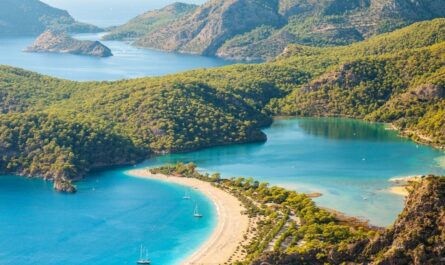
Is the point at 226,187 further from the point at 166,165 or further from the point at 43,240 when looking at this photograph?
the point at 43,240

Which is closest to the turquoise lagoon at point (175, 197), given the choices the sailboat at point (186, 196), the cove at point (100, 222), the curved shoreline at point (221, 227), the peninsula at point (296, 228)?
the cove at point (100, 222)

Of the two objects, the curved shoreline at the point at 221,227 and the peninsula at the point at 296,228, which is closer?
the peninsula at the point at 296,228

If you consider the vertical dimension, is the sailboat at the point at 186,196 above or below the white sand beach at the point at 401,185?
below

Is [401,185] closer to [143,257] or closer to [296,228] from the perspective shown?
[296,228]

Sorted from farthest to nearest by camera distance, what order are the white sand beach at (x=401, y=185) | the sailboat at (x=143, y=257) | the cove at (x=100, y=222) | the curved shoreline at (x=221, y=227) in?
1. the white sand beach at (x=401, y=185)
2. the cove at (x=100, y=222)
3. the curved shoreline at (x=221, y=227)
4. the sailboat at (x=143, y=257)

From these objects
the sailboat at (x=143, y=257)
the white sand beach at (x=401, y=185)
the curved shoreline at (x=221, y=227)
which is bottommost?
the sailboat at (x=143, y=257)

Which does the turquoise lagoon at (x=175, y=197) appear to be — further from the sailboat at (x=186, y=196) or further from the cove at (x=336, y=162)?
the sailboat at (x=186, y=196)

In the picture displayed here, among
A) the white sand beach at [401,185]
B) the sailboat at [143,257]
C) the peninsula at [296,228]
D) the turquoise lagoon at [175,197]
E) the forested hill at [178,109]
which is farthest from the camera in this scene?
the forested hill at [178,109]

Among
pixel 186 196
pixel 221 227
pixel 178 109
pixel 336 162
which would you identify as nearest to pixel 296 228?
pixel 221 227
